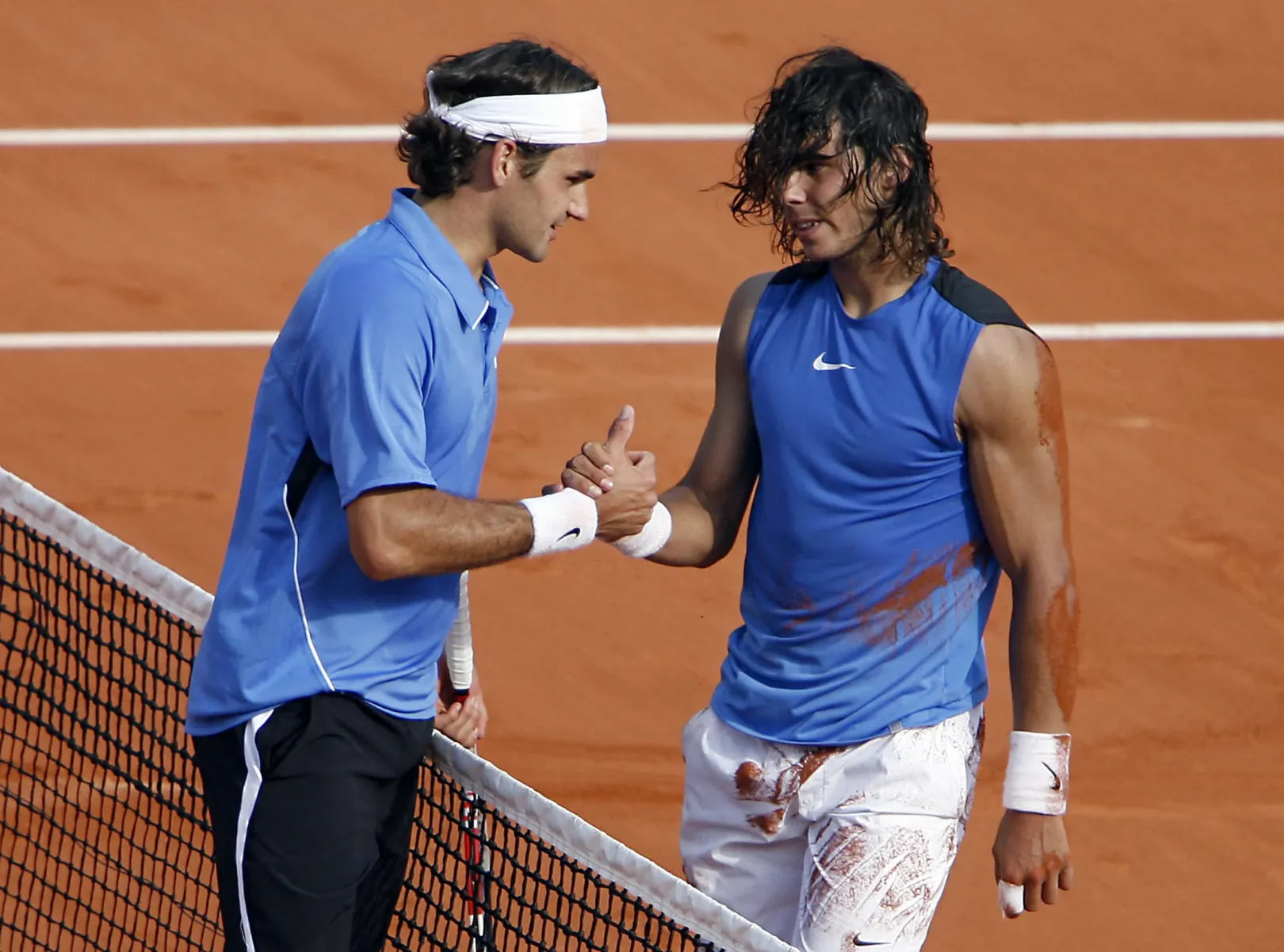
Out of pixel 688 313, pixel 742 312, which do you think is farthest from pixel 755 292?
pixel 688 313

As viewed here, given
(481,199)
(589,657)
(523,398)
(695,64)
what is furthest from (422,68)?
(481,199)

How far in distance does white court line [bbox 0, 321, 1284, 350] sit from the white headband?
483cm

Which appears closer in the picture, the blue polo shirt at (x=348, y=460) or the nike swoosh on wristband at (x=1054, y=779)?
the blue polo shirt at (x=348, y=460)

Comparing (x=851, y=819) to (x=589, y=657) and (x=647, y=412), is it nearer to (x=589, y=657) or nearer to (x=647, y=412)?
(x=589, y=657)

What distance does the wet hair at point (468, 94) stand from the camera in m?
3.32

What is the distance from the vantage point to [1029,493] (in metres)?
3.32

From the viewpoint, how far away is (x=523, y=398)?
7883mm

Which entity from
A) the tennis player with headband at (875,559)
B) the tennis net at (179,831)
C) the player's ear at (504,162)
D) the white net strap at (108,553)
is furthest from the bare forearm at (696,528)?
the white net strap at (108,553)

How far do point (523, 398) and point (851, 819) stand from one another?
4.75 meters

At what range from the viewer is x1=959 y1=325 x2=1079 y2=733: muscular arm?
10.8ft

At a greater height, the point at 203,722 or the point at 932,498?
the point at 932,498

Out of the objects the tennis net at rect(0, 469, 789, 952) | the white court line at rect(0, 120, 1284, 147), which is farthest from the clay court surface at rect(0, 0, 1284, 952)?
the tennis net at rect(0, 469, 789, 952)

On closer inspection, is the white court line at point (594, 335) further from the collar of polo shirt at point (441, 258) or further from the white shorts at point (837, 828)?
the collar of polo shirt at point (441, 258)

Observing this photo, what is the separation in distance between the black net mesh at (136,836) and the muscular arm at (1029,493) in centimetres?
90
